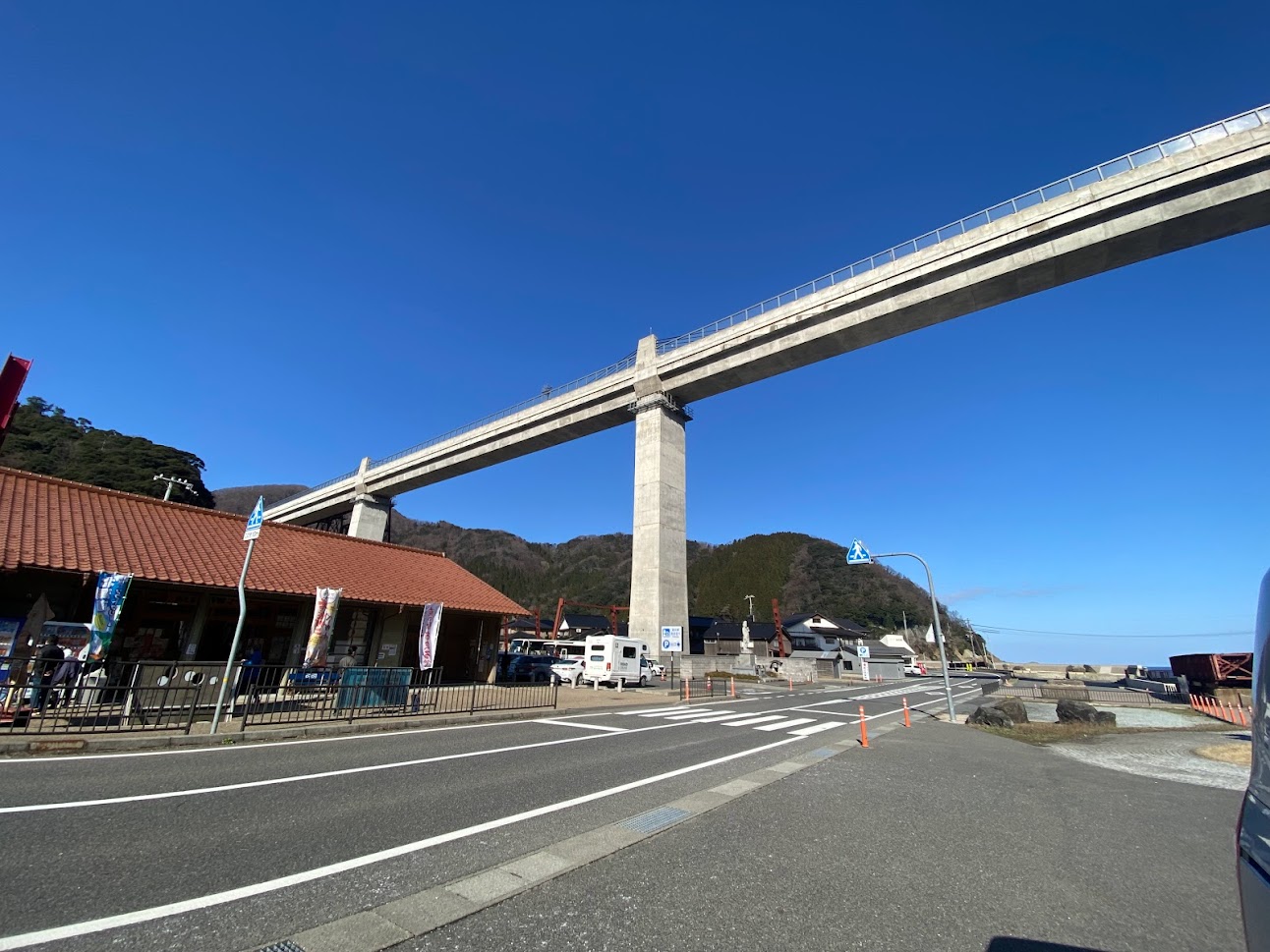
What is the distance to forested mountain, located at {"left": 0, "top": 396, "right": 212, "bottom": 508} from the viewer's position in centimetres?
5775

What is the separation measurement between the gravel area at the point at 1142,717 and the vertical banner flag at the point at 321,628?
25905 mm

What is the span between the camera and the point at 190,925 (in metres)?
3.59

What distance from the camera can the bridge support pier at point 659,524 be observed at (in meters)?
33.6

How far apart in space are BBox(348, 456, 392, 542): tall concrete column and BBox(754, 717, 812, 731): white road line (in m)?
49.2

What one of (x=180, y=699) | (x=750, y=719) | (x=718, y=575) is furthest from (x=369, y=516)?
(x=718, y=575)

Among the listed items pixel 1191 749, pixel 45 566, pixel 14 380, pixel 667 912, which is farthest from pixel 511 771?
pixel 1191 749

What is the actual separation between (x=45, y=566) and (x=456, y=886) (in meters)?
16.7

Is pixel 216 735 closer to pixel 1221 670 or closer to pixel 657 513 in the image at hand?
pixel 657 513

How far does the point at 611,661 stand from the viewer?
92.1 feet

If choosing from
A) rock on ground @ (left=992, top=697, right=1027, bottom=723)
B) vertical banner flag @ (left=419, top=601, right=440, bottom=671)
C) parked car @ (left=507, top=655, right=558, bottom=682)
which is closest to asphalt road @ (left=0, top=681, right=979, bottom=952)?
vertical banner flag @ (left=419, top=601, right=440, bottom=671)

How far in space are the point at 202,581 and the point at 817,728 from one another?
18999 mm

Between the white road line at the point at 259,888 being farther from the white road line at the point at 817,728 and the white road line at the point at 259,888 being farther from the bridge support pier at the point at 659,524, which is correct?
the bridge support pier at the point at 659,524

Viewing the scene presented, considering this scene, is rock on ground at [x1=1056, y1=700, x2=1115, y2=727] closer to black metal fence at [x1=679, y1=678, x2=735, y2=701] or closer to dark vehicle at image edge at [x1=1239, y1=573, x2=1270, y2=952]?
black metal fence at [x1=679, y1=678, x2=735, y2=701]

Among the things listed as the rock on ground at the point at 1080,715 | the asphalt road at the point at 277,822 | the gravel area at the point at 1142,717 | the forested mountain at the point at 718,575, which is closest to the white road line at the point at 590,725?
the asphalt road at the point at 277,822
